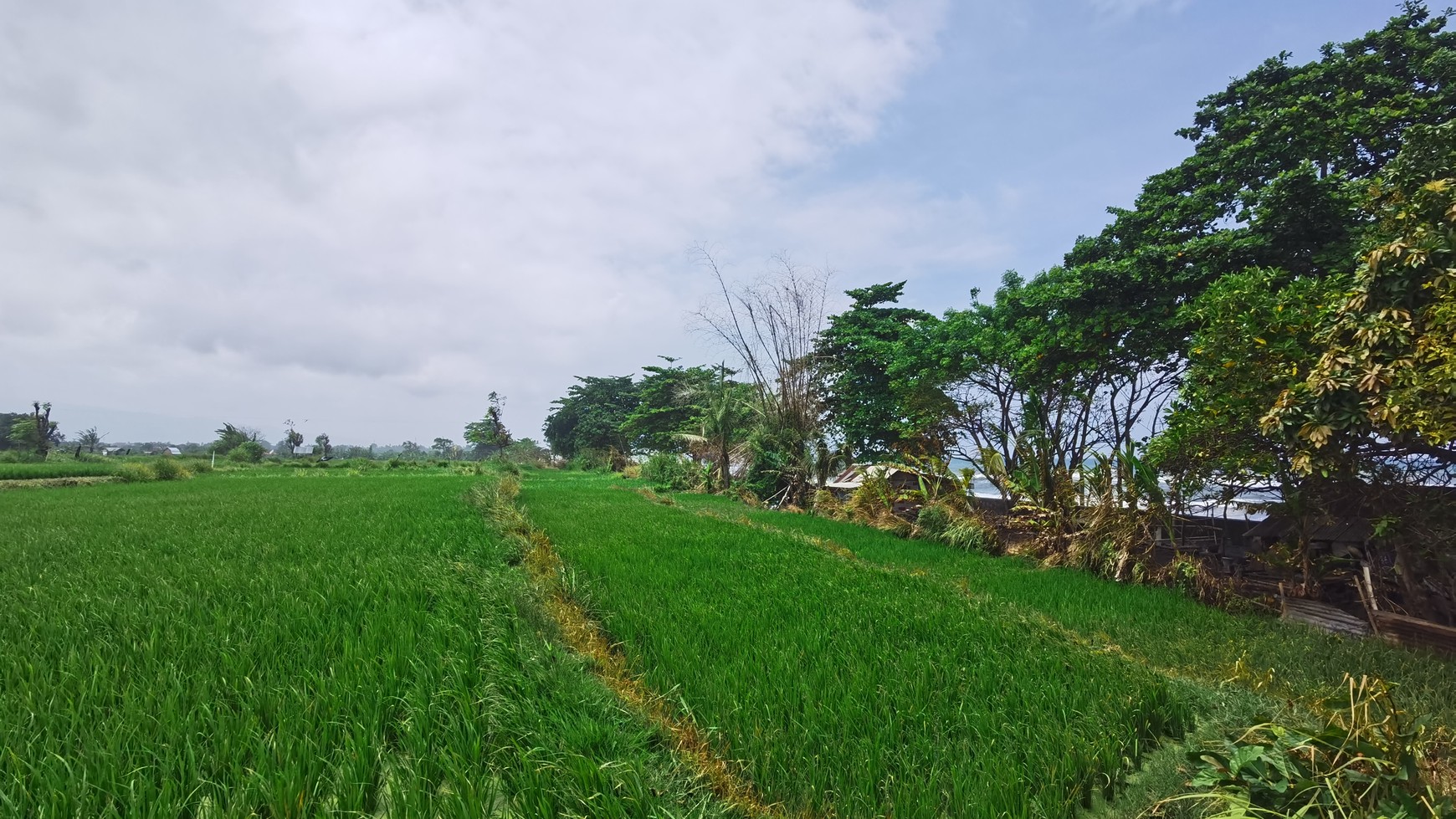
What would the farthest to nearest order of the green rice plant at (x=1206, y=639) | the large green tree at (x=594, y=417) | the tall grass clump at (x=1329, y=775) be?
the large green tree at (x=594, y=417) → the green rice plant at (x=1206, y=639) → the tall grass clump at (x=1329, y=775)

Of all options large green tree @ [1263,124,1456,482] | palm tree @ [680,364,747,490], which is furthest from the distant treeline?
palm tree @ [680,364,747,490]

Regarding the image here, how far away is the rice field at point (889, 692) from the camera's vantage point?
1.98 meters

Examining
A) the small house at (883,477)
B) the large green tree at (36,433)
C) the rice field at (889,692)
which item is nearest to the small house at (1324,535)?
the rice field at (889,692)

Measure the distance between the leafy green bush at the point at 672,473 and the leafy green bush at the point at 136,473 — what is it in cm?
1692

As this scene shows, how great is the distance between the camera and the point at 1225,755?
5.35 ft

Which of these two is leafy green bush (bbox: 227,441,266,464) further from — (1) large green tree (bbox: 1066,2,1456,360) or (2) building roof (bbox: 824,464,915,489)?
(1) large green tree (bbox: 1066,2,1456,360)

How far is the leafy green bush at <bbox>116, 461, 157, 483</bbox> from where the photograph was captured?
1798 centimetres

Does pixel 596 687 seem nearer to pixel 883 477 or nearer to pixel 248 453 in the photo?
pixel 883 477

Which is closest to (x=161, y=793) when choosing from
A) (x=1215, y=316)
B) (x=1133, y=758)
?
(x=1133, y=758)

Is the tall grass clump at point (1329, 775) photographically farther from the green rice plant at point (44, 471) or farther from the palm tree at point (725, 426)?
the green rice plant at point (44, 471)

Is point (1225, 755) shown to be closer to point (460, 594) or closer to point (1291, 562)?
point (460, 594)

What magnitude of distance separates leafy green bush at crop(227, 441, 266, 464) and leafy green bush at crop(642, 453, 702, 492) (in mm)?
28986

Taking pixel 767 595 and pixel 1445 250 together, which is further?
pixel 767 595

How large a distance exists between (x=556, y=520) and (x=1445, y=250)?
384 inches
